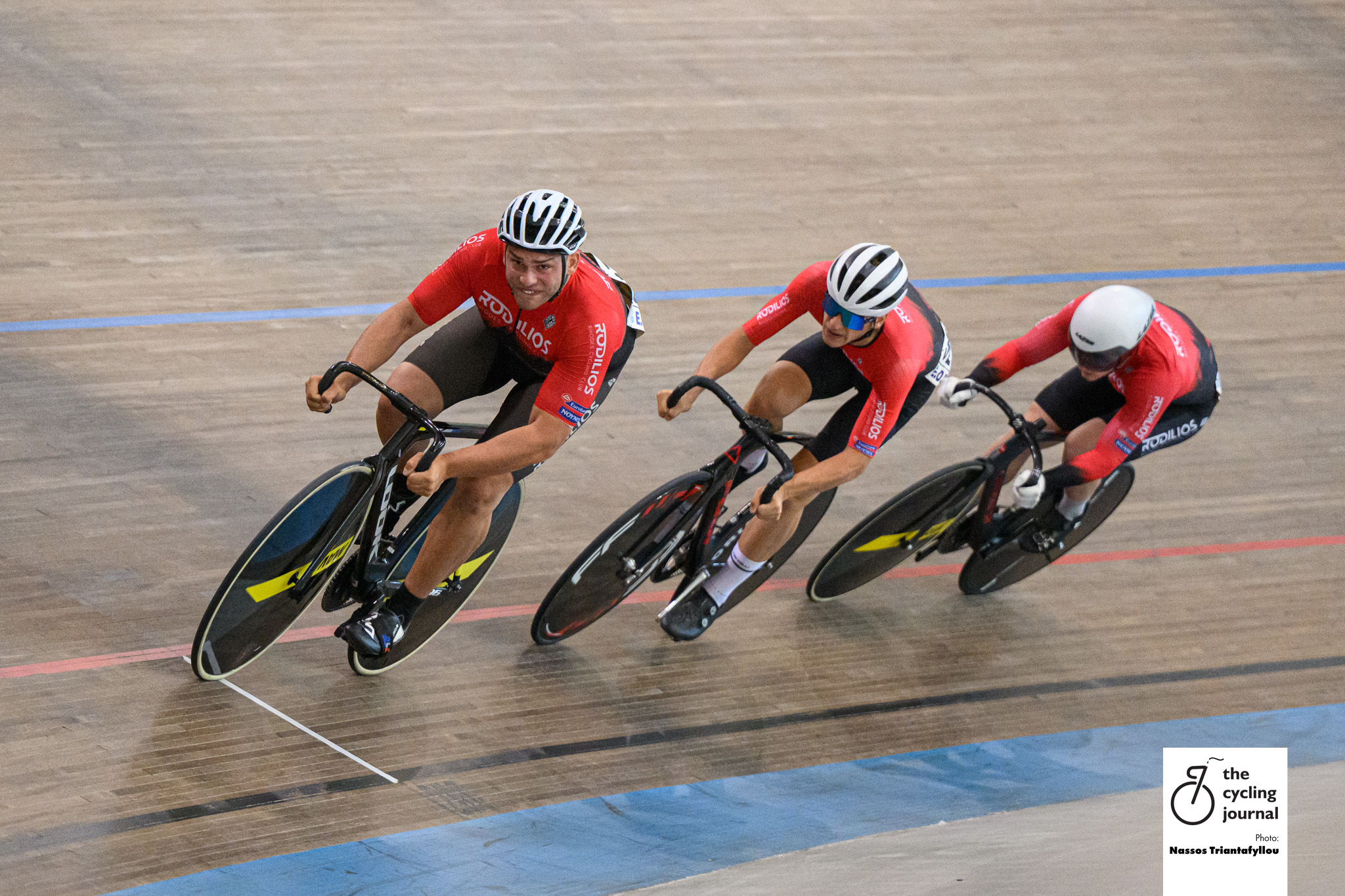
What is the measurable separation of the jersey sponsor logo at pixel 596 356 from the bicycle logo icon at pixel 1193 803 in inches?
74.1

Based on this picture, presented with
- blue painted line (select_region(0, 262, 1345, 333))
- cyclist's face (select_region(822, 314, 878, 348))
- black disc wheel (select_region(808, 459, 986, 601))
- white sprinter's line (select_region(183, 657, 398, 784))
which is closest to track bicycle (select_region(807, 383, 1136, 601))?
black disc wheel (select_region(808, 459, 986, 601))

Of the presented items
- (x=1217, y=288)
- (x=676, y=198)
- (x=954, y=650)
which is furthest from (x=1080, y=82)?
(x=954, y=650)

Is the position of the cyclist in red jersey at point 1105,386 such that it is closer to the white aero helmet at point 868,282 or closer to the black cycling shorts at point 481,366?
the white aero helmet at point 868,282

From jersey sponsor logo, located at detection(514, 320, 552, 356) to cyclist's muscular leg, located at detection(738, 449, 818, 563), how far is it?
922 mm

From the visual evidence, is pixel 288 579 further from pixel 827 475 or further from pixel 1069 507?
pixel 1069 507

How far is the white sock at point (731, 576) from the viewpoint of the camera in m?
4.20

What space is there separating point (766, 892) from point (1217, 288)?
518 centimetres

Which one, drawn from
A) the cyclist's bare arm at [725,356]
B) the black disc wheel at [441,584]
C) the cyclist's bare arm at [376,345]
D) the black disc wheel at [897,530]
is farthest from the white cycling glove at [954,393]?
the cyclist's bare arm at [376,345]

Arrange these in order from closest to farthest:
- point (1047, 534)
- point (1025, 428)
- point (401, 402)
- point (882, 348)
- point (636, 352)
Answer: point (401, 402) < point (882, 348) < point (1025, 428) < point (1047, 534) < point (636, 352)

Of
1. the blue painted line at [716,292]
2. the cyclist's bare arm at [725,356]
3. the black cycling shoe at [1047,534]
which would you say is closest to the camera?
the cyclist's bare arm at [725,356]

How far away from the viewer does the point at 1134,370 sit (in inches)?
167

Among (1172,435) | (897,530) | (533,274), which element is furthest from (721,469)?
(1172,435)

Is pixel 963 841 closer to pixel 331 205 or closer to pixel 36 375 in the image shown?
pixel 36 375

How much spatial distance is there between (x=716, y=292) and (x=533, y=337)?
8.95 ft
